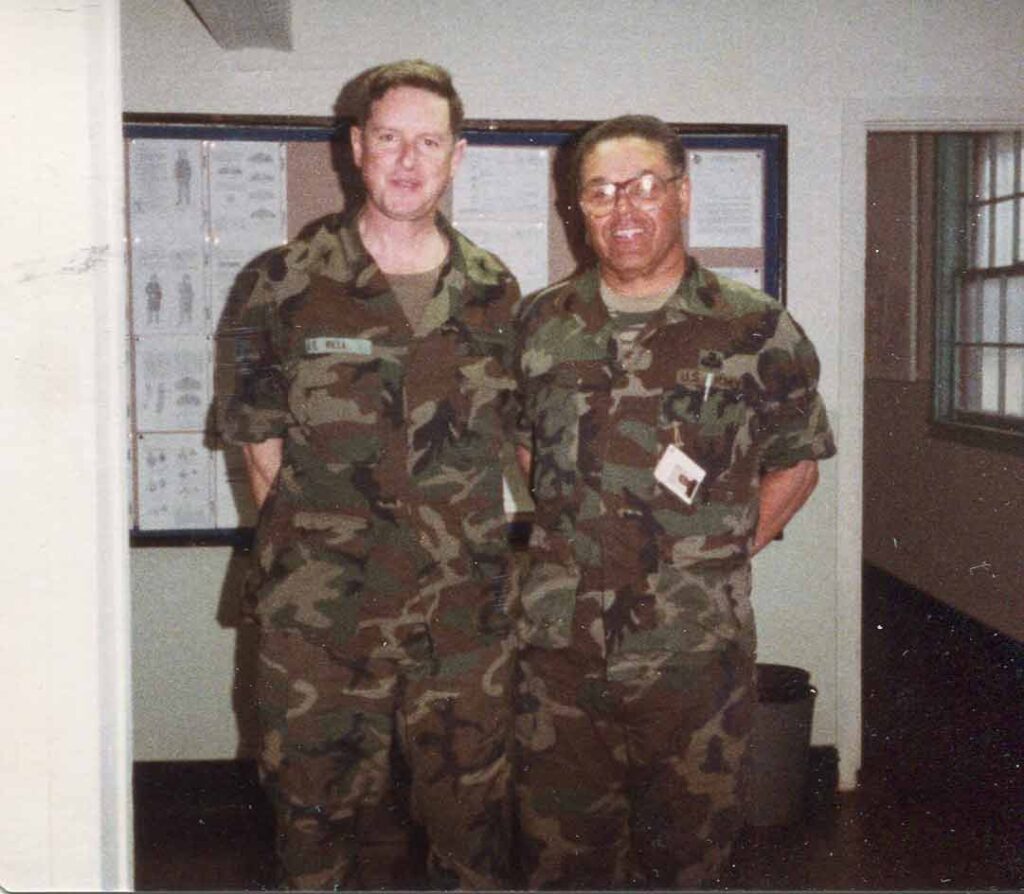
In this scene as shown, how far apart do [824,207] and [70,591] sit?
2332 mm

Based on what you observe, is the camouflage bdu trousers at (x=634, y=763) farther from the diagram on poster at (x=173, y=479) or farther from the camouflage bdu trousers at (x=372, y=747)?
the diagram on poster at (x=173, y=479)

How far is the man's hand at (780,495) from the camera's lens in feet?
6.01

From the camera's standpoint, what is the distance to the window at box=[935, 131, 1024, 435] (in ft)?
13.1

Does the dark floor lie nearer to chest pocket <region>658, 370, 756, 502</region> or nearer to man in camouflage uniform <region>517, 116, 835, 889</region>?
man in camouflage uniform <region>517, 116, 835, 889</region>

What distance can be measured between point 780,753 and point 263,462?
1487 millimetres

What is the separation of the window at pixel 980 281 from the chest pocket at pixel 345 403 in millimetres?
3119

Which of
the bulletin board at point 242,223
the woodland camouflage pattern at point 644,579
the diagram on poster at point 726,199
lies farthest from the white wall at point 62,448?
the diagram on poster at point 726,199

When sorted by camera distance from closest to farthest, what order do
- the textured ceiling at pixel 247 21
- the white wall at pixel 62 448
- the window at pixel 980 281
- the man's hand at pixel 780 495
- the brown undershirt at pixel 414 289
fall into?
the white wall at pixel 62 448, the brown undershirt at pixel 414 289, the man's hand at pixel 780 495, the textured ceiling at pixel 247 21, the window at pixel 980 281

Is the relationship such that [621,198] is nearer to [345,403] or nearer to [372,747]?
[345,403]

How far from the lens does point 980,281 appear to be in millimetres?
4289

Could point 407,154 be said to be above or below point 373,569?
above

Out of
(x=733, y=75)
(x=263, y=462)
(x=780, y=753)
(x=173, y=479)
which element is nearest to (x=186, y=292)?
(x=173, y=479)

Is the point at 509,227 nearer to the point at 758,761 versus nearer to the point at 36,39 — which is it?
the point at 758,761

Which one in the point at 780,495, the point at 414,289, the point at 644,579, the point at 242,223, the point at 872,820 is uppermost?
the point at 242,223
